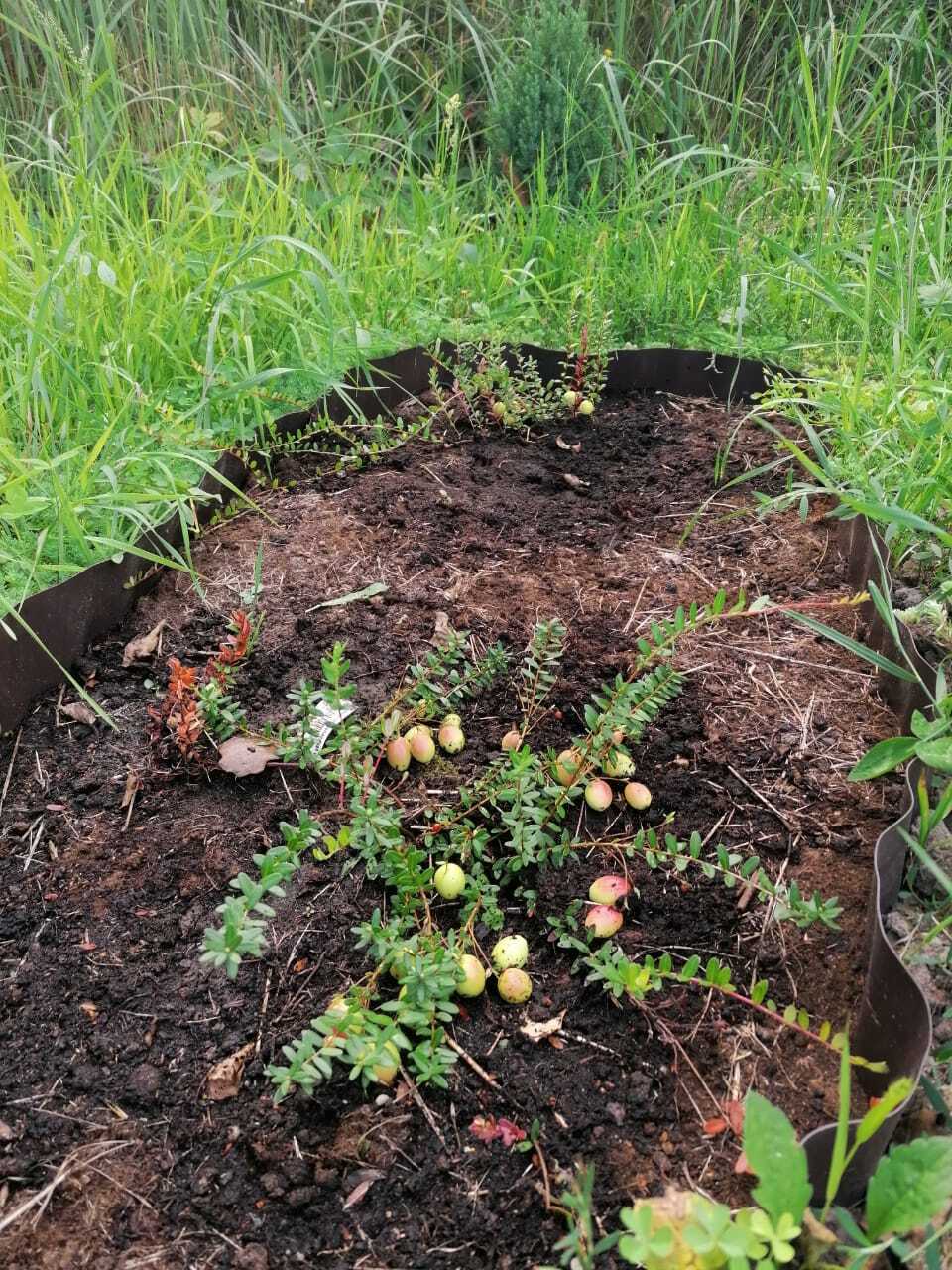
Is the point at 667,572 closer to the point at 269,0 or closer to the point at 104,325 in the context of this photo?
the point at 104,325

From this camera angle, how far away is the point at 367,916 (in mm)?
1562

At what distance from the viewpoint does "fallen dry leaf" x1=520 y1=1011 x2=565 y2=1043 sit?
4.62ft

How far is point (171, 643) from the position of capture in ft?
6.93

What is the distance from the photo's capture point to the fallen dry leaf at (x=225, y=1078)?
1.34 meters

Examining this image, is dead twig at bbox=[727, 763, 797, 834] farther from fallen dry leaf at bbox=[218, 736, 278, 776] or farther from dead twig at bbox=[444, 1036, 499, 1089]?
fallen dry leaf at bbox=[218, 736, 278, 776]

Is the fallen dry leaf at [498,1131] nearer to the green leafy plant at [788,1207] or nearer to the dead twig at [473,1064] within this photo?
the dead twig at [473,1064]

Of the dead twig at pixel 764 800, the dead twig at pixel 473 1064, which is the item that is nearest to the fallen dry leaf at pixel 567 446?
the dead twig at pixel 764 800

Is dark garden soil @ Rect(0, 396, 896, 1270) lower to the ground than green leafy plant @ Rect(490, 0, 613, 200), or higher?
lower

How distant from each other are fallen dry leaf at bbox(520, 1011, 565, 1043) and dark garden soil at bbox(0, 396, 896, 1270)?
0.01 meters

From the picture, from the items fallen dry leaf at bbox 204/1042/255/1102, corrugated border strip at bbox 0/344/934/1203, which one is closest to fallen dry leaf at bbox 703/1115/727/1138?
corrugated border strip at bbox 0/344/934/1203

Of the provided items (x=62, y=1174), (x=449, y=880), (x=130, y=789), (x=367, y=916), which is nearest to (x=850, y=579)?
(x=449, y=880)

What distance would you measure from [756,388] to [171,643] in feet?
6.57

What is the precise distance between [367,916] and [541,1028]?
0.33 metres

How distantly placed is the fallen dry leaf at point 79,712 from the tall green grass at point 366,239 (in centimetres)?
29
